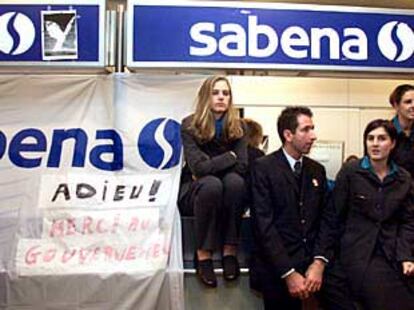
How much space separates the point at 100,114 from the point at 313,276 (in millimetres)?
1426

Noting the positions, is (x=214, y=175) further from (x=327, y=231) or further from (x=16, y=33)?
(x=16, y=33)

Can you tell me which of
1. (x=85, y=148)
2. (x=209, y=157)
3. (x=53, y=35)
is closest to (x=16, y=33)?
(x=53, y=35)

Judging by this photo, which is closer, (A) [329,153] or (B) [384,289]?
(B) [384,289]

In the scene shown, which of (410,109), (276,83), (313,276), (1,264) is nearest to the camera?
(313,276)

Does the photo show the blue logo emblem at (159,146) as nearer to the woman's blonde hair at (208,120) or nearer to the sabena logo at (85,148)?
the sabena logo at (85,148)

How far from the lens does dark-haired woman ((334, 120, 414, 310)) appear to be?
2.79 meters

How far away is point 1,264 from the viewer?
3016 mm

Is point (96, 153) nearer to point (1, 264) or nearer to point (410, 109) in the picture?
point (1, 264)

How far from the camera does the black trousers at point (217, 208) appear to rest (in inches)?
118

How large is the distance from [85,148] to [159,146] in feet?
1.31

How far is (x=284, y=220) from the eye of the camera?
294 cm

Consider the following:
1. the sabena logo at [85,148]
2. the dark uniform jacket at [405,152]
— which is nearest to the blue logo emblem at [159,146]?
the sabena logo at [85,148]

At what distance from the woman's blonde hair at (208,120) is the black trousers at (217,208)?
225 mm

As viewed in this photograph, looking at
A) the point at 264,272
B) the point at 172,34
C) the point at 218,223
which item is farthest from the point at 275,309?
the point at 172,34
